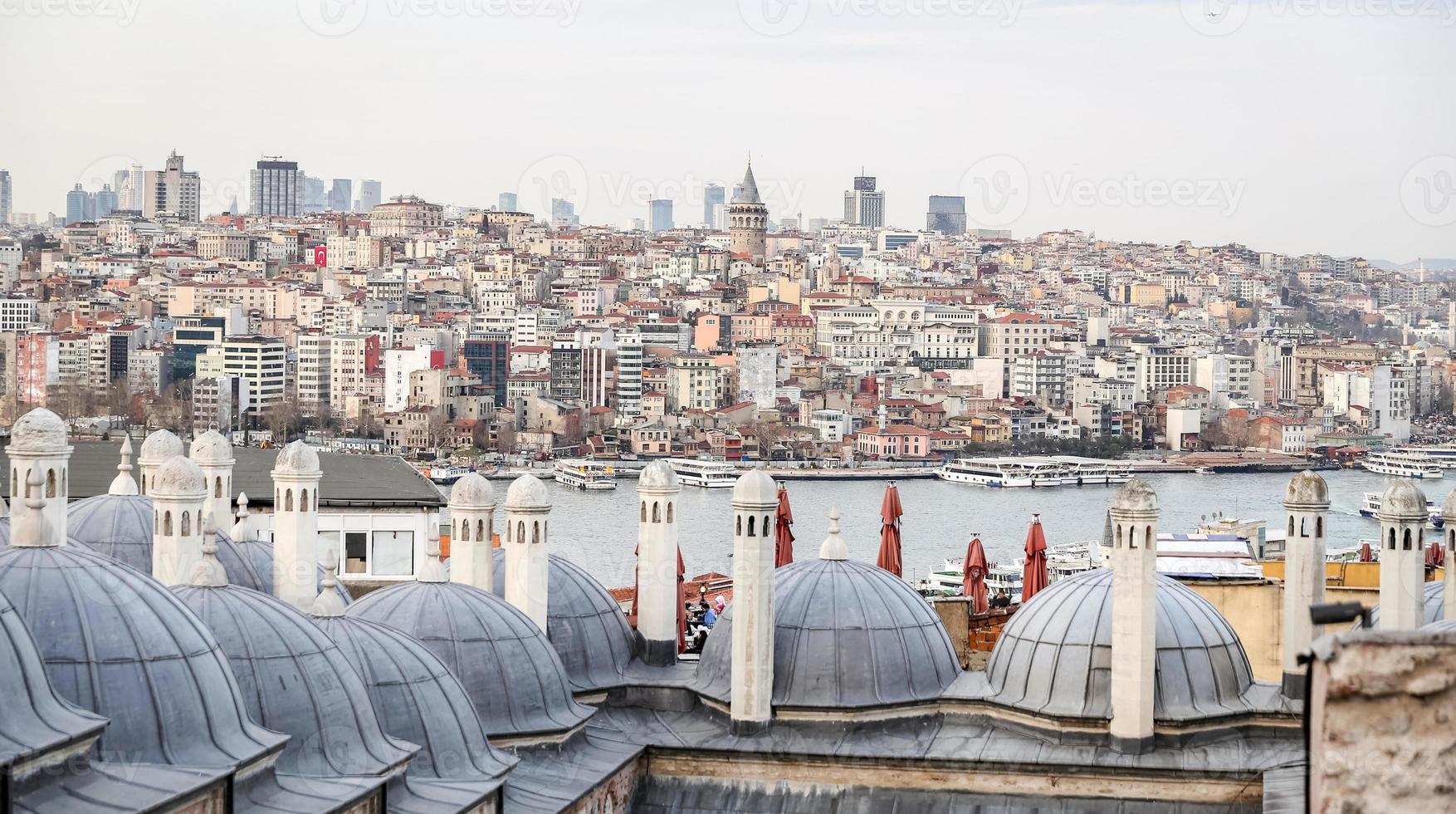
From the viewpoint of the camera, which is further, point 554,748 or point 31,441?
point 554,748

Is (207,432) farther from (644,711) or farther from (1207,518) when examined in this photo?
(1207,518)

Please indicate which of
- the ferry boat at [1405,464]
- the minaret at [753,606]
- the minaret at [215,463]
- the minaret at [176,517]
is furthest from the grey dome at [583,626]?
the ferry boat at [1405,464]

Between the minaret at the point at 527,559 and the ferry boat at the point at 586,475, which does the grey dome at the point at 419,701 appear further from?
the ferry boat at the point at 586,475

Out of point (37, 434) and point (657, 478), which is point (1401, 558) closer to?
point (657, 478)

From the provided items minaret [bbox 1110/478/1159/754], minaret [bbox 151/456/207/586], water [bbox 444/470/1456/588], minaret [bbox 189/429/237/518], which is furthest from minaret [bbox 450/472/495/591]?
water [bbox 444/470/1456/588]

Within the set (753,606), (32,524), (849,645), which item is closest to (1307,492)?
(849,645)

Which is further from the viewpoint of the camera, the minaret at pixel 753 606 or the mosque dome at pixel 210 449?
the mosque dome at pixel 210 449

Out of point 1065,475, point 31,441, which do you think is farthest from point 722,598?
point 1065,475

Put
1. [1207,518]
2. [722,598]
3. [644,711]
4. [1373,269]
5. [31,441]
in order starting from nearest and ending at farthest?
[31,441], [644,711], [722,598], [1207,518], [1373,269]
